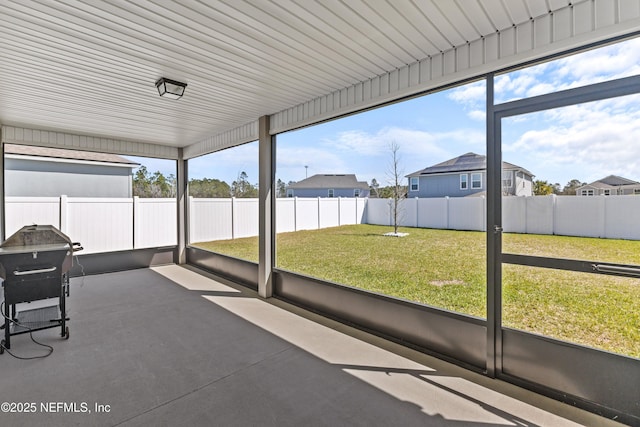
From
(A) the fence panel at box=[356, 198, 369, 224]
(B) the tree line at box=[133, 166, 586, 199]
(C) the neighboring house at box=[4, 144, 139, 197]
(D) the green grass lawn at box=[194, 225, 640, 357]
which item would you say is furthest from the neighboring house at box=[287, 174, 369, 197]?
(C) the neighboring house at box=[4, 144, 139, 197]

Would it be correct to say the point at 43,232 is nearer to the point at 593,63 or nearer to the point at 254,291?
the point at 254,291

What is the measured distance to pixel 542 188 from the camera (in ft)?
8.16

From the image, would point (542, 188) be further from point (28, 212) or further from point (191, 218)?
point (28, 212)

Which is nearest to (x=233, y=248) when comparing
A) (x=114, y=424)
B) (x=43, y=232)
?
(x=43, y=232)

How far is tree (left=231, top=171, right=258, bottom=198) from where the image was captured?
10.0 metres

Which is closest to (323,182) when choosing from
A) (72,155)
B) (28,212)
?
(72,155)

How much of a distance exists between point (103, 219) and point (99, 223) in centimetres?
12

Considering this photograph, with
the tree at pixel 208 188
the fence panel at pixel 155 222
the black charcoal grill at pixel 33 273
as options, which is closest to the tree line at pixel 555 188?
the black charcoal grill at pixel 33 273

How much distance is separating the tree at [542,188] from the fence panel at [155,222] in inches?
284

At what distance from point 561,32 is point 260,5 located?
2077mm

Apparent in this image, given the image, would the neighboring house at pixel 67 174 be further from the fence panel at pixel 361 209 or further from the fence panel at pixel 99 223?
the fence panel at pixel 361 209

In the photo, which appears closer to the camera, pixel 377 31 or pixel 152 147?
pixel 377 31

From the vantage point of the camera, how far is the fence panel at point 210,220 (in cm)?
808

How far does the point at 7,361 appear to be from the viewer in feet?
A: 9.26
